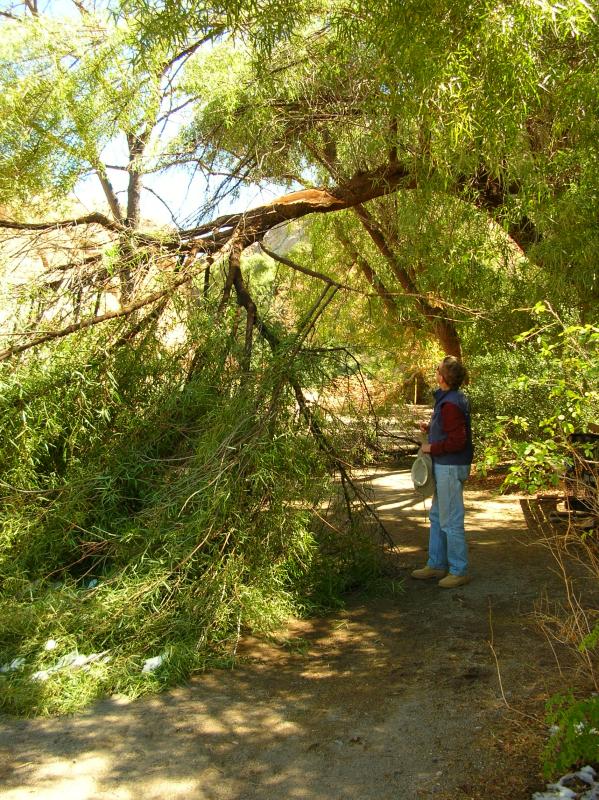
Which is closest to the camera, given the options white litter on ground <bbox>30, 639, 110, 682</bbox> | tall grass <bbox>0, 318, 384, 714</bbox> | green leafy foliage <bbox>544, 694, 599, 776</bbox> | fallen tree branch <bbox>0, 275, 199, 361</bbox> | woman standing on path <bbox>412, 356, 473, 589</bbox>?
green leafy foliage <bbox>544, 694, 599, 776</bbox>

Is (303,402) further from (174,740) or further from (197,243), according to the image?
(174,740)

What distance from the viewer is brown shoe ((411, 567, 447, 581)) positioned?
664cm

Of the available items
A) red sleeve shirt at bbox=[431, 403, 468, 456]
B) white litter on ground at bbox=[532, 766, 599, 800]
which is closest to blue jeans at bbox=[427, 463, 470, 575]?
red sleeve shirt at bbox=[431, 403, 468, 456]

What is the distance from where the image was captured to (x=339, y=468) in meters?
6.20

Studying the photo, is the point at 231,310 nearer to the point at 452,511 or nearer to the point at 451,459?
the point at 451,459

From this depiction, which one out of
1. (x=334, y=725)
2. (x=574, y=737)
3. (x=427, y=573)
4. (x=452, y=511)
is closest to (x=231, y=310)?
(x=452, y=511)

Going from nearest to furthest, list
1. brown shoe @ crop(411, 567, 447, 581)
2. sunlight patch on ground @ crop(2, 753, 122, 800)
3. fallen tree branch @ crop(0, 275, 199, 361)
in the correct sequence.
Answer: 1. sunlight patch on ground @ crop(2, 753, 122, 800)
2. fallen tree branch @ crop(0, 275, 199, 361)
3. brown shoe @ crop(411, 567, 447, 581)

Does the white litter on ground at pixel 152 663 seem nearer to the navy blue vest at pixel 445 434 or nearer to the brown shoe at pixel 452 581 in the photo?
the brown shoe at pixel 452 581

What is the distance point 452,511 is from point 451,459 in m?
0.41

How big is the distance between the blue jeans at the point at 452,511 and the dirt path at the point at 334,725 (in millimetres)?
534

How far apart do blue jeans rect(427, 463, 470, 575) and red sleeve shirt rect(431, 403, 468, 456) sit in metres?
0.14

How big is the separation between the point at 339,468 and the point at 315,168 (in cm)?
562

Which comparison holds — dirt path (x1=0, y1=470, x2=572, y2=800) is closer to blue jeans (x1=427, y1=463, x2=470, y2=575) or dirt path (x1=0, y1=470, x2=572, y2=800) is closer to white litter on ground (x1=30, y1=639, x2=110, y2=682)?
white litter on ground (x1=30, y1=639, x2=110, y2=682)

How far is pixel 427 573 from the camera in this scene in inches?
262
